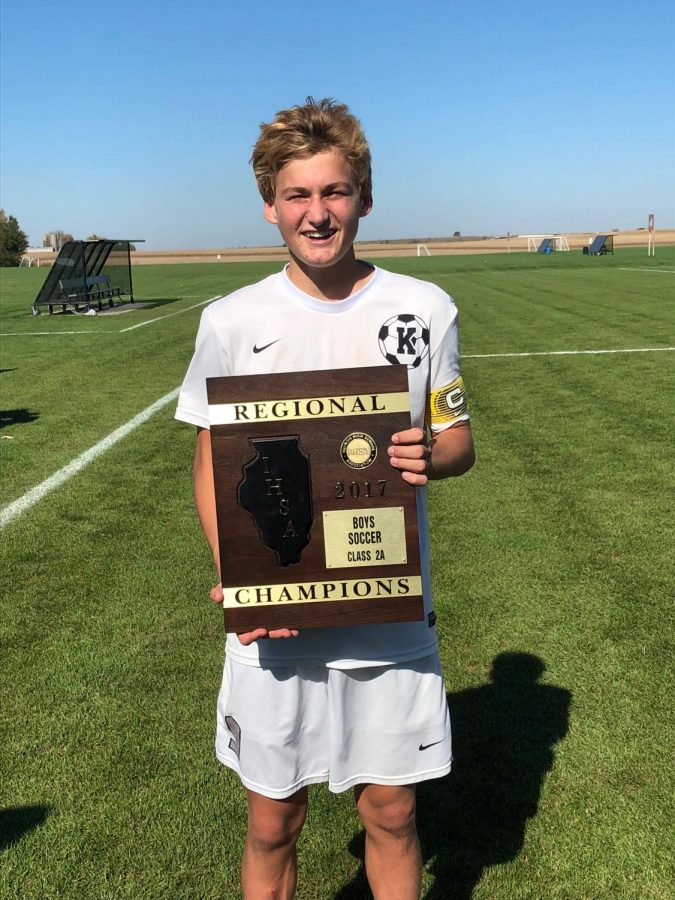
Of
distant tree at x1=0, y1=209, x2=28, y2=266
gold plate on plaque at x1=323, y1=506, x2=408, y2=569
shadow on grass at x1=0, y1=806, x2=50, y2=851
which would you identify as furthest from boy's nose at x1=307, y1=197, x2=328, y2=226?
distant tree at x1=0, y1=209, x2=28, y2=266

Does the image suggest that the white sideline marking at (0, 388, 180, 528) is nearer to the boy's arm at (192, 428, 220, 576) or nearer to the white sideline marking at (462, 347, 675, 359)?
the boy's arm at (192, 428, 220, 576)

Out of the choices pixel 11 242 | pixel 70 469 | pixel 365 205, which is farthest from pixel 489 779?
pixel 11 242

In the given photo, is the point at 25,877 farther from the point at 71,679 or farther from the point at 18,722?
the point at 71,679

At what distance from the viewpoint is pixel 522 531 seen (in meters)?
5.77

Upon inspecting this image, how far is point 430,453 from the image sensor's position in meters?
1.96

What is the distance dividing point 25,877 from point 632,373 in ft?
33.1

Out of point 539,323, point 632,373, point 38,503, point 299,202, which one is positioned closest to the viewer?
point 299,202

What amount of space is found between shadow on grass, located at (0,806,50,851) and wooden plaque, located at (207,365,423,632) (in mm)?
1604

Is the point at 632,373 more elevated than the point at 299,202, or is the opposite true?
the point at 299,202

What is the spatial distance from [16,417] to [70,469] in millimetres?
Answer: 2653

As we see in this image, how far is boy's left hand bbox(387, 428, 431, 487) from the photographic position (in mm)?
1890

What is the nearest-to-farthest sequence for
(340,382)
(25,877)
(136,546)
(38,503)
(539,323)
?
(340,382) < (25,877) < (136,546) < (38,503) < (539,323)

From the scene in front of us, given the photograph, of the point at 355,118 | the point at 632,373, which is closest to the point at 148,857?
the point at 355,118

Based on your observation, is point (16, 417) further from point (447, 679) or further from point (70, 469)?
point (447, 679)
